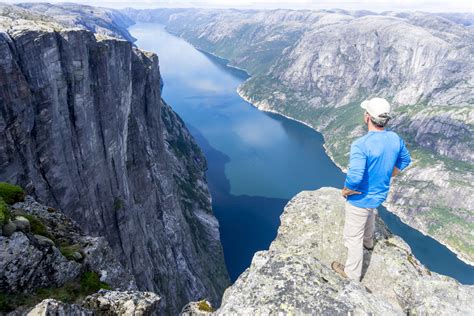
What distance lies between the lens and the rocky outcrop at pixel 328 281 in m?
12.2

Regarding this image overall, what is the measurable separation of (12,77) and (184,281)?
74.3 meters

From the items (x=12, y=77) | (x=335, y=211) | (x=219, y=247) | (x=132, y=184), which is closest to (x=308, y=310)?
(x=335, y=211)

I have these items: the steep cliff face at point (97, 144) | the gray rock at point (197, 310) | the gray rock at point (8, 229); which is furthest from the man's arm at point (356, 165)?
the steep cliff face at point (97, 144)

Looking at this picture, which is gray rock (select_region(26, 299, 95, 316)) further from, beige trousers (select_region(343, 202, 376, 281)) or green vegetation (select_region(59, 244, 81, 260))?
beige trousers (select_region(343, 202, 376, 281))

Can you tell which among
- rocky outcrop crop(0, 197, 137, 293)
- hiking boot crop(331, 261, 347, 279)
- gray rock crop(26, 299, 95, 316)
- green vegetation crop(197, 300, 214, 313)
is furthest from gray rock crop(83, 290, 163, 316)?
hiking boot crop(331, 261, 347, 279)

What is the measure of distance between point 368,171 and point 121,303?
470 inches

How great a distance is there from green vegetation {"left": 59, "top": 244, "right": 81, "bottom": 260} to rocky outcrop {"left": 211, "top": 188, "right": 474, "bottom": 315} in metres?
9.34

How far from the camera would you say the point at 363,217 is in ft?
51.9

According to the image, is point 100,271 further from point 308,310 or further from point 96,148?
point 96,148

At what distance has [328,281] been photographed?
13359 millimetres

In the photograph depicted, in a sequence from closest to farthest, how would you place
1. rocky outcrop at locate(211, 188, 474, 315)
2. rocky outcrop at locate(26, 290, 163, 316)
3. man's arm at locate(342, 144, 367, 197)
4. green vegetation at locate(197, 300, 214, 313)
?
rocky outcrop at locate(211, 188, 474, 315) → man's arm at locate(342, 144, 367, 197) → rocky outcrop at locate(26, 290, 163, 316) → green vegetation at locate(197, 300, 214, 313)

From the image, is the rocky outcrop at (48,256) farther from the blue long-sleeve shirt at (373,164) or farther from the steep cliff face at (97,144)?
the steep cliff face at (97,144)

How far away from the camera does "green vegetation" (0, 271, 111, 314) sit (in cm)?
1486

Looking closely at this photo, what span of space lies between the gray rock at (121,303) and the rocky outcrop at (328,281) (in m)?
3.44
